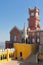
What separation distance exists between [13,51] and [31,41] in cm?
785

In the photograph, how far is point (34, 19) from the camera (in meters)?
49.6

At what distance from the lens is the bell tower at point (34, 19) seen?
4947 centimetres

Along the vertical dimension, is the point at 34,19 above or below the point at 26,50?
above

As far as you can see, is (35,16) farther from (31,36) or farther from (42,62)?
(42,62)

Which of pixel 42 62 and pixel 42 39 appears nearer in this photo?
pixel 42 62

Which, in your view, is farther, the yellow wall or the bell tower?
the bell tower

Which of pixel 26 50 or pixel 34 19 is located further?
pixel 34 19

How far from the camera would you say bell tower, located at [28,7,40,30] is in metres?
49.5

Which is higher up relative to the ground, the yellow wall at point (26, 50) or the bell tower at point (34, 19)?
the bell tower at point (34, 19)

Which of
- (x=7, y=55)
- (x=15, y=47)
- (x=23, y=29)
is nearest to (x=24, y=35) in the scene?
(x=23, y=29)

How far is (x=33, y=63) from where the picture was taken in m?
35.0

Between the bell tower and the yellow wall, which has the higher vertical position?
the bell tower

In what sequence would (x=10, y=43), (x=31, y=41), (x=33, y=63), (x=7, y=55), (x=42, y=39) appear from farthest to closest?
(x=10, y=43), (x=31, y=41), (x=42, y=39), (x=7, y=55), (x=33, y=63)

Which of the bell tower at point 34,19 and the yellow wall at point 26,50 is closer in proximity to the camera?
the yellow wall at point 26,50
